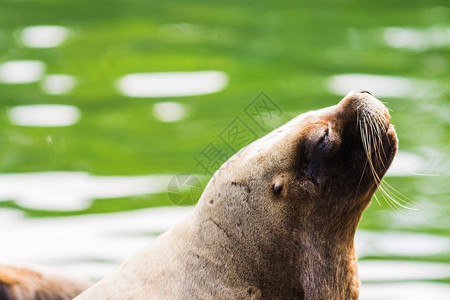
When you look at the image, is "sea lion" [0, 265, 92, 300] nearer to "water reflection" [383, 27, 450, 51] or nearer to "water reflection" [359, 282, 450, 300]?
"water reflection" [359, 282, 450, 300]

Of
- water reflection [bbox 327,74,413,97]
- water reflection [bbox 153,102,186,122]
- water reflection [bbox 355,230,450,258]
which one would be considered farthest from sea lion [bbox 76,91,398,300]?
water reflection [bbox 327,74,413,97]

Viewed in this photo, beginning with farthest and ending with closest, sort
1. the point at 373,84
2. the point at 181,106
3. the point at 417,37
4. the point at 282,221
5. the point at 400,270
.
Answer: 1. the point at 417,37
2. the point at 373,84
3. the point at 181,106
4. the point at 400,270
5. the point at 282,221

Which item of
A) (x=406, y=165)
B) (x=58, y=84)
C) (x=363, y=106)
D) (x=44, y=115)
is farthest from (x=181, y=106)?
(x=363, y=106)

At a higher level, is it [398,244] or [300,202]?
[300,202]

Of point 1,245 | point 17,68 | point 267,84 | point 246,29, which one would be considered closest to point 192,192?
point 1,245

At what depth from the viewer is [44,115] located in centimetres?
870

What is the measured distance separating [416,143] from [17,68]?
384cm

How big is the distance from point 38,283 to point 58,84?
466 centimetres

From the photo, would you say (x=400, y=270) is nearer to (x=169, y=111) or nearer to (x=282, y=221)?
(x=282, y=221)

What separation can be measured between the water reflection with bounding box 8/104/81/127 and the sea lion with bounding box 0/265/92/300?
351 cm

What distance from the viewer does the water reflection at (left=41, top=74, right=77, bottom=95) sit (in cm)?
928

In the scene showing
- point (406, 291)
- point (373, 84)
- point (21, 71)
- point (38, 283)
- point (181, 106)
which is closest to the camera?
point (38, 283)

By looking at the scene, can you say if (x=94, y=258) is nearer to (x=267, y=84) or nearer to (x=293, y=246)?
(x=293, y=246)

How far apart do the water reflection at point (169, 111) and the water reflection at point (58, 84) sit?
3.06 ft
